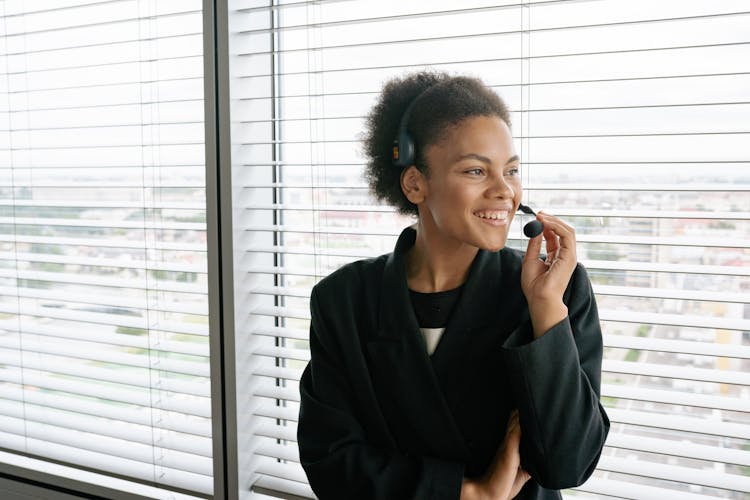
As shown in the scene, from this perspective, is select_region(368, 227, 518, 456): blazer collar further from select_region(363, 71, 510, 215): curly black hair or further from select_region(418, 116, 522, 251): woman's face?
select_region(363, 71, 510, 215): curly black hair

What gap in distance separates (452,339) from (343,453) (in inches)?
10.3

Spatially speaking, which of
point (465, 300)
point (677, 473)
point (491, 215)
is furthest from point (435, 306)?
point (677, 473)

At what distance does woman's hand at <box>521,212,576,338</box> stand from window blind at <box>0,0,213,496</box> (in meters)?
0.96

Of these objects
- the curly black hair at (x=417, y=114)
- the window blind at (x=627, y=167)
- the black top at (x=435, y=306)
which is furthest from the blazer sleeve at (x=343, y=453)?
the window blind at (x=627, y=167)

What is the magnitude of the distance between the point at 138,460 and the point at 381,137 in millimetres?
1203

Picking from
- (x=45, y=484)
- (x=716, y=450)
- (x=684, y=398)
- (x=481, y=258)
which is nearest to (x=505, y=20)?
(x=481, y=258)

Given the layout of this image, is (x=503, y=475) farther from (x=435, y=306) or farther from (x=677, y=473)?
(x=677, y=473)

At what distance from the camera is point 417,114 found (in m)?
1.06

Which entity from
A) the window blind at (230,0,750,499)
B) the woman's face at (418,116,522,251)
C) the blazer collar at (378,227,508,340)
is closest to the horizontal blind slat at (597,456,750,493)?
the window blind at (230,0,750,499)

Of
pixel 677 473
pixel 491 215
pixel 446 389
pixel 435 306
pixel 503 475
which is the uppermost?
pixel 491 215

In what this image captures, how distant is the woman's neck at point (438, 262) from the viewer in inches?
43.6

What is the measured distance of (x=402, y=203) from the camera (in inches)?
46.3

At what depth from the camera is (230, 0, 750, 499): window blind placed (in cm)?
119

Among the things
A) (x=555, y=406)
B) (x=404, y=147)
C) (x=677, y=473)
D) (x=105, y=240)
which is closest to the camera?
(x=555, y=406)
